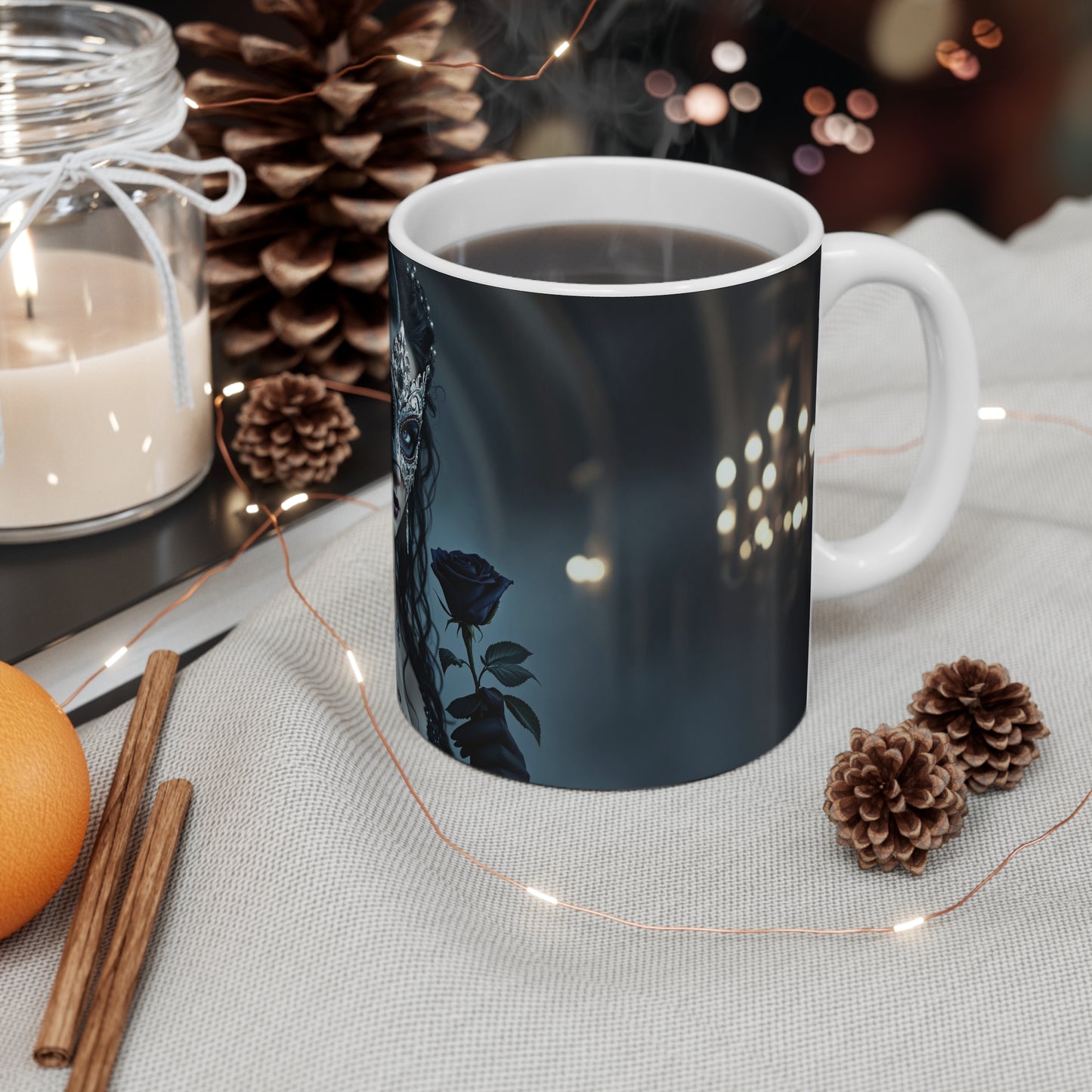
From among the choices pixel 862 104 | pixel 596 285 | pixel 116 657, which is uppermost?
pixel 596 285

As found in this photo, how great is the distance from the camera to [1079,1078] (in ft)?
1.27

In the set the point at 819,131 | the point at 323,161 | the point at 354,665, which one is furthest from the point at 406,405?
the point at 819,131

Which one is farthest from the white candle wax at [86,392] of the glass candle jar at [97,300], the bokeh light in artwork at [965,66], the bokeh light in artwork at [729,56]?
the bokeh light in artwork at [965,66]

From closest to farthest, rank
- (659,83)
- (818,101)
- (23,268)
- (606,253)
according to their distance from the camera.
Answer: (606,253) < (23,268) < (659,83) < (818,101)

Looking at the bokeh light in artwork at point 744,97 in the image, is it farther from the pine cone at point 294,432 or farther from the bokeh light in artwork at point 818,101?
the pine cone at point 294,432

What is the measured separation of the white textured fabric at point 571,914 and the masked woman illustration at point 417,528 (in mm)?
18

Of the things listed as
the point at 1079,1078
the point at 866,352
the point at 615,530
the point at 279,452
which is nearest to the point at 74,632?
the point at 279,452

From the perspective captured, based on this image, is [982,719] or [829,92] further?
[829,92]

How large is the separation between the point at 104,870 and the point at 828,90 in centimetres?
84

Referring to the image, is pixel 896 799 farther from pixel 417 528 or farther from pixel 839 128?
pixel 839 128

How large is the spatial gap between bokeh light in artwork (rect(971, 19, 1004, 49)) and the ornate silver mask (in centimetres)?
81

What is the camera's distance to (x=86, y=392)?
62cm

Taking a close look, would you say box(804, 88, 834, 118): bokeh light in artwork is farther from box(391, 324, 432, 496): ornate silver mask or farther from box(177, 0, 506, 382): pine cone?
box(391, 324, 432, 496): ornate silver mask

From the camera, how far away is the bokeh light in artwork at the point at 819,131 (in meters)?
1.03
